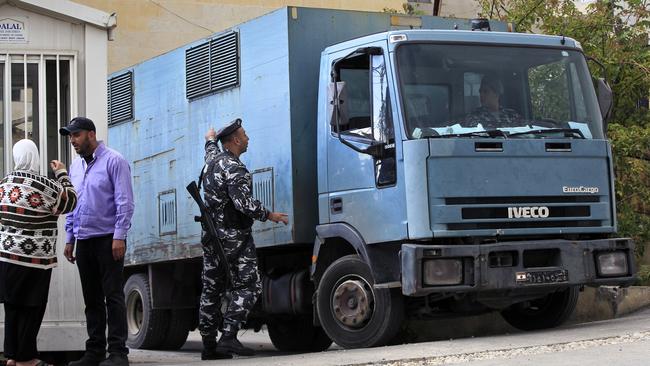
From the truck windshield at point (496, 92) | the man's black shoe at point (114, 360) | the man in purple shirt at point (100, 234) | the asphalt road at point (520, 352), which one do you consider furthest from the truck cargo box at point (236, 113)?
the man's black shoe at point (114, 360)

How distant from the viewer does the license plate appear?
30.3ft

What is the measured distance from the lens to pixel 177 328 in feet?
42.2

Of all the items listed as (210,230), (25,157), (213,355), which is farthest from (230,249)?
(25,157)

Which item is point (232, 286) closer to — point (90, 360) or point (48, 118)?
point (90, 360)

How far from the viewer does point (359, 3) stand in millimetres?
26828

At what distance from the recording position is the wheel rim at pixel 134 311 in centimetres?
1311

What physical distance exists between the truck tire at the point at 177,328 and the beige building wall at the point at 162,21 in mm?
11941

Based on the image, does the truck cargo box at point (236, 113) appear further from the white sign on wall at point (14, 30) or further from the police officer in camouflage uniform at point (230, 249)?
the white sign on wall at point (14, 30)

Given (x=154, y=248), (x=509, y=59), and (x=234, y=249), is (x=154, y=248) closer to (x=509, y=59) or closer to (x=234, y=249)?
(x=234, y=249)

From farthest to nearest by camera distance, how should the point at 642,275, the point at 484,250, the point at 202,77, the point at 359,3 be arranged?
the point at 359,3, the point at 642,275, the point at 202,77, the point at 484,250

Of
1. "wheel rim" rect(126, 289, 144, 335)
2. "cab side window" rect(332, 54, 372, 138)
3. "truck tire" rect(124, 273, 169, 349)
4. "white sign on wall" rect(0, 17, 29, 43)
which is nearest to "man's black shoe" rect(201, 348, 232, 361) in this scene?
"cab side window" rect(332, 54, 372, 138)

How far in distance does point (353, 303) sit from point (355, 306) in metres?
0.03

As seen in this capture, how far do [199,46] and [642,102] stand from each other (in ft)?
23.1

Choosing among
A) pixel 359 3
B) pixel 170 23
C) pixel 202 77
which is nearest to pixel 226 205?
pixel 202 77
